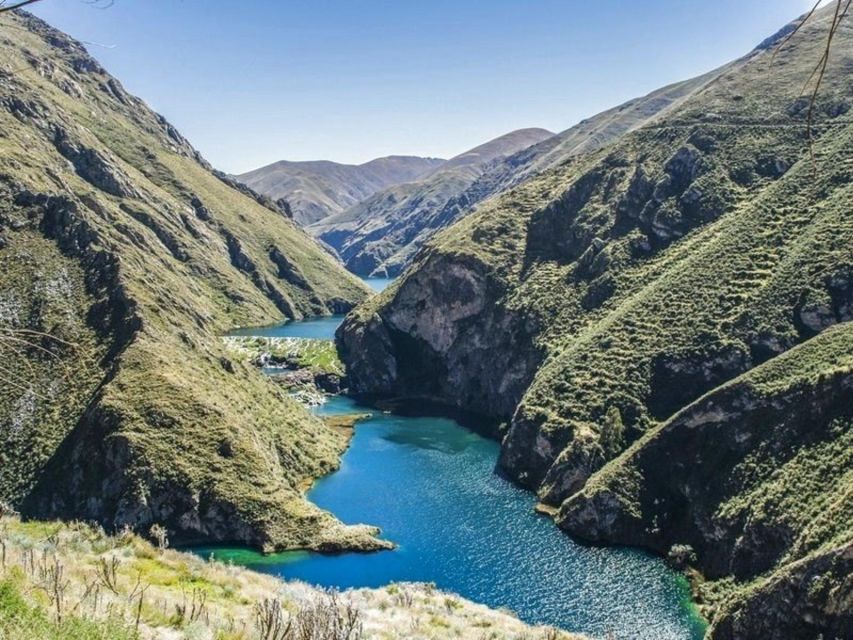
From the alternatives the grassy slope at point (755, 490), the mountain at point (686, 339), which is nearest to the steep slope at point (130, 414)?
the grassy slope at point (755, 490)

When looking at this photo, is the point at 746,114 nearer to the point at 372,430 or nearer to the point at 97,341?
the point at 372,430

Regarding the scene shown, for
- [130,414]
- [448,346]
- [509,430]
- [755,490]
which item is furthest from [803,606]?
[448,346]

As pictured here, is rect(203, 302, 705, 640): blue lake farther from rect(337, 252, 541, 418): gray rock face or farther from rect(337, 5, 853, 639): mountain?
rect(337, 252, 541, 418): gray rock face

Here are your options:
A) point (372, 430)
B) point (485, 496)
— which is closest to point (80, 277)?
point (372, 430)

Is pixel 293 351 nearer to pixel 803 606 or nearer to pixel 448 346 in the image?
pixel 448 346

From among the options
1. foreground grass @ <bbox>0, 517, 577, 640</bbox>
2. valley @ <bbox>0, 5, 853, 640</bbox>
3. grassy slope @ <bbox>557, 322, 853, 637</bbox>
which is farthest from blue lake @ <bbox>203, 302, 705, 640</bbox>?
foreground grass @ <bbox>0, 517, 577, 640</bbox>
